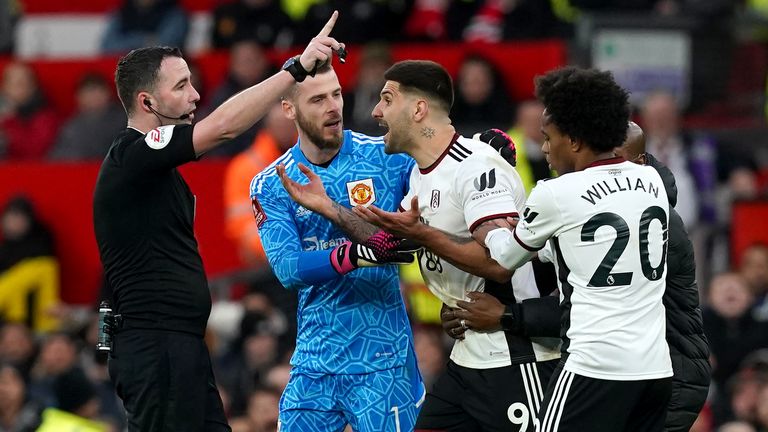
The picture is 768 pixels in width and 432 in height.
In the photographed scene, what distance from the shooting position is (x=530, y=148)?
11781 mm

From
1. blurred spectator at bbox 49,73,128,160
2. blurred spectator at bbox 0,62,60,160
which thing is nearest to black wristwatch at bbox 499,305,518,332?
blurred spectator at bbox 49,73,128,160

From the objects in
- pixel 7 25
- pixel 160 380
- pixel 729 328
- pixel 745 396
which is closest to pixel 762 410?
pixel 745 396

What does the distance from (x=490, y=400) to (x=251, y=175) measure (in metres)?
6.03

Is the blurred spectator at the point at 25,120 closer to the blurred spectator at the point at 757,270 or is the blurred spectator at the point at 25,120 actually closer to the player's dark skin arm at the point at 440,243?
the blurred spectator at the point at 757,270

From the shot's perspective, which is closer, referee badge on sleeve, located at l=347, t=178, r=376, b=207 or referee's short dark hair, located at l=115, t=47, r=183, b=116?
referee's short dark hair, located at l=115, t=47, r=183, b=116

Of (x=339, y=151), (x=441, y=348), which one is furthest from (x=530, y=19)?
(x=339, y=151)

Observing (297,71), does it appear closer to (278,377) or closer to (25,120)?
(278,377)

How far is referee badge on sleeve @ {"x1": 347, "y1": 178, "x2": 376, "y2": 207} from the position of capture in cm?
709

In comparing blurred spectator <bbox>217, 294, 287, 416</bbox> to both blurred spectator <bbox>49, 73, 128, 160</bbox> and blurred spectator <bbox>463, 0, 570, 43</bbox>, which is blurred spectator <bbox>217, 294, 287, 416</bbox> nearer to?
blurred spectator <bbox>49, 73, 128, 160</bbox>

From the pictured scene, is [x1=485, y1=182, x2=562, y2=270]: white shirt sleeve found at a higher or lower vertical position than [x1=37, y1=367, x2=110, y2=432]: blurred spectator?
higher

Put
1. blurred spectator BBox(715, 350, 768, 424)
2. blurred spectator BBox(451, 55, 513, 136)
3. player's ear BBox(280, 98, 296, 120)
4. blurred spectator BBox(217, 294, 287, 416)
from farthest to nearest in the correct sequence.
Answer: blurred spectator BBox(451, 55, 513, 136)
blurred spectator BBox(217, 294, 287, 416)
blurred spectator BBox(715, 350, 768, 424)
player's ear BBox(280, 98, 296, 120)

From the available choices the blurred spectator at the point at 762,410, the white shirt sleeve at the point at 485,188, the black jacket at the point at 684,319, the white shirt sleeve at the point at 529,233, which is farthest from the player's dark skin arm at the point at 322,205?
the blurred spectator at the point at 762,410

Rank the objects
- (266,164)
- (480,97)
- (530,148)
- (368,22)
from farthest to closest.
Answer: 1. (368,22)
2. (480,97)
3. (266,164)
4. (530,148)

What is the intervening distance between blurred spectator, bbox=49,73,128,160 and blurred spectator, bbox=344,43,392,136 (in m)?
2.19
